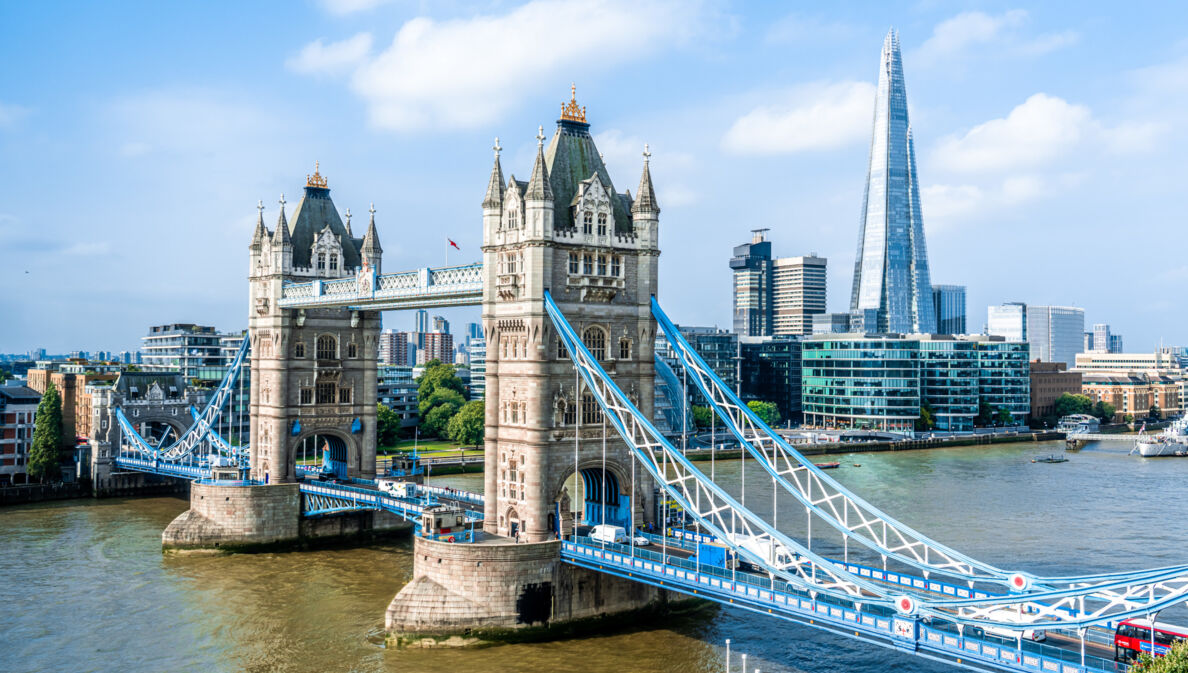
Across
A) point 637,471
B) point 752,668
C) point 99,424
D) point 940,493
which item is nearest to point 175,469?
point 99,424

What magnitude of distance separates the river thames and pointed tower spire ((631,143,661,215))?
23.8 meters

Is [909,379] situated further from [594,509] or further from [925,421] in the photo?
[594,509]

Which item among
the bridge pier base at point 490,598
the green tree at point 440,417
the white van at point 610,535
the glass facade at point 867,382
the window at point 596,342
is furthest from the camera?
the glass facade at point 867,382

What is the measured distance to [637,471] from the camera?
60562mm

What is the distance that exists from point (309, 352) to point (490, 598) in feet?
128

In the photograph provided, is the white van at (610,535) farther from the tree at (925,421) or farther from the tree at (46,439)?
the tree at (925,421)

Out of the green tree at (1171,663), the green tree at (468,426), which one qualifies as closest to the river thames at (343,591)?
the green tree at (1171,663)

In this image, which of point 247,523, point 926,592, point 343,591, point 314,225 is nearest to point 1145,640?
point 926,592

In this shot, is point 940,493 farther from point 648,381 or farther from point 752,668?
point 752,668

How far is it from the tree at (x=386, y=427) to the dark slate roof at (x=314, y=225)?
55529 mm

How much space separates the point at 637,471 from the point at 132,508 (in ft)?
198

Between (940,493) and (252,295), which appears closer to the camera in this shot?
(252,295)

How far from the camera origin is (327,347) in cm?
8581

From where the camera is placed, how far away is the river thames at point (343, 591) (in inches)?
1986
